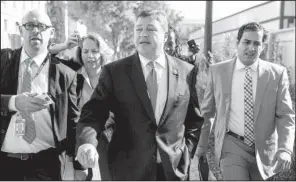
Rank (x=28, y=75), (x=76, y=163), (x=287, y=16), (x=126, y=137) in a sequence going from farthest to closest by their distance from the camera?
(x=287, y=16) < (x=76, y=163) < (x=28, y=75) < (x=126, y=137)

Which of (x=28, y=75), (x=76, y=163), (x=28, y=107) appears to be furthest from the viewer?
(x=76, y=163)

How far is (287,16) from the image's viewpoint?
1085 inches

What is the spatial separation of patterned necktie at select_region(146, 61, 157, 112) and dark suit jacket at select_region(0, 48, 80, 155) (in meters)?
0.85

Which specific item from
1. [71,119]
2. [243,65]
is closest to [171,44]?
[243,65]

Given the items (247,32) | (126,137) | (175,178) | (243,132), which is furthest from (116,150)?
(247,32)

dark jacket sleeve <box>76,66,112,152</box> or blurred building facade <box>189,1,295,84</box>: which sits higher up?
blurred building facade <box>189,1,295,84</box>

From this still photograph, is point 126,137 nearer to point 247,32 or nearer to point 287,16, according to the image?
point 247,32

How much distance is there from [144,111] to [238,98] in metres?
1.34

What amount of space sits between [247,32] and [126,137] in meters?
1.76

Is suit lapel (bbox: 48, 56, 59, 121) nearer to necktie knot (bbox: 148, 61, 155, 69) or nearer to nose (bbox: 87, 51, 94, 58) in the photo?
necktie knot (bbox: 148, 61, 155, 69)

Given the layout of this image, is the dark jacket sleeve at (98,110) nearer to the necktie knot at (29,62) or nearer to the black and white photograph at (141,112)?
the black and white photograph at (141,112)

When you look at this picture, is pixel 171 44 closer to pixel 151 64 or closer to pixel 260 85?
pixel 260 85

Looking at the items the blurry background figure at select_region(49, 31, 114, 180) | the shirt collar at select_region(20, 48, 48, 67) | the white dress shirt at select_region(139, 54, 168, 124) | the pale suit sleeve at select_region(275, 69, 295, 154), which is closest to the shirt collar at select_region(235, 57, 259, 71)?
the pale suit sleeve at select_region(275, 69, 295, 154)

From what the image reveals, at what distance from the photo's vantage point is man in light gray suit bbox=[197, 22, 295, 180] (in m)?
4.07
